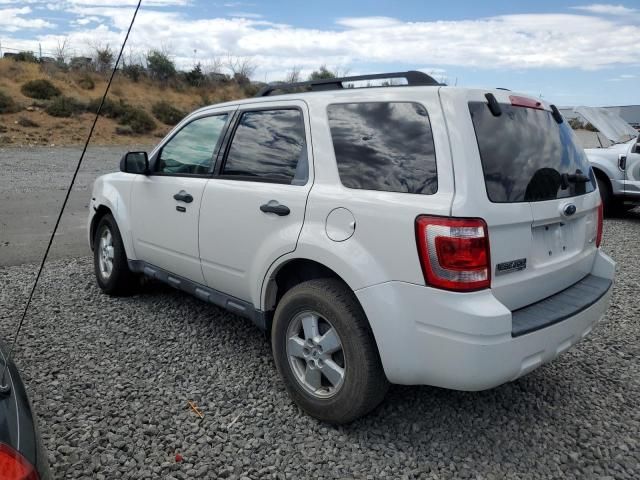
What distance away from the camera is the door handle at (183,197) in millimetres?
3949

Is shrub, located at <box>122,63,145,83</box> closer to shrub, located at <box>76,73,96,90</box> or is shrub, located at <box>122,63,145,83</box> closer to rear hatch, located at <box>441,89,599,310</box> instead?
shrub, located at <box>76,73,96,90</box>

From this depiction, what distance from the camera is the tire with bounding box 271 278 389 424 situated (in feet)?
9.21

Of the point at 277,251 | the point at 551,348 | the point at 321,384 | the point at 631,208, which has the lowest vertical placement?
the point at 631,208

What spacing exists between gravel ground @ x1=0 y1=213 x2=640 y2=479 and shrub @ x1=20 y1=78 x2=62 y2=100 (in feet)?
100

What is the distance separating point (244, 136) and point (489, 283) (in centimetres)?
197

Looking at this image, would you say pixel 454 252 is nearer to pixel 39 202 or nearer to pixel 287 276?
pixel 287 276

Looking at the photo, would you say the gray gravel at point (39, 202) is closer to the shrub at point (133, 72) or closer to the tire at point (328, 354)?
the tire at point (328, 354)

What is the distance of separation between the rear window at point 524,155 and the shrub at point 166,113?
31782 millimetres

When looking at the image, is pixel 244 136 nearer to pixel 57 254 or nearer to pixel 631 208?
pixel 57 254

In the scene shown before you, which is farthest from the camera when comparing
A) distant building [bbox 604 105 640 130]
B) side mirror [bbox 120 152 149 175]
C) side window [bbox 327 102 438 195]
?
distant building [bbox 604 105 640 130]

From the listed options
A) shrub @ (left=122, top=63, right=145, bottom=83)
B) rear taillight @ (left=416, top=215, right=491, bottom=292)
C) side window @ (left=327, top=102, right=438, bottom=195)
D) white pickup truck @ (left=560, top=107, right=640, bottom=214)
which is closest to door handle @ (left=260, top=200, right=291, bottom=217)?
side window @ (left=327, top=102, right=438, bottom=195)

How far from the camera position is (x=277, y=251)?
3.19 metres

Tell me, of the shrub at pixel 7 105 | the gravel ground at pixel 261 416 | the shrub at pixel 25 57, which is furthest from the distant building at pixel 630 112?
the shrub at pixel 25 57

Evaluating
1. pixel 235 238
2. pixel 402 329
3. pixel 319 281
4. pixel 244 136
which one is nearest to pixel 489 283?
pixel 402 329
